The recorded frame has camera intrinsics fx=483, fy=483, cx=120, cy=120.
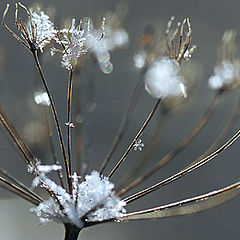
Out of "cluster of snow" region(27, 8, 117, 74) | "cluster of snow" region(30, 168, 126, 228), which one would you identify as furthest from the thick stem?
"cluster of snow" region(27, 8, 117, 74)

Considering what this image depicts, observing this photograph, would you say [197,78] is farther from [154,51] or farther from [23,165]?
[23,165]

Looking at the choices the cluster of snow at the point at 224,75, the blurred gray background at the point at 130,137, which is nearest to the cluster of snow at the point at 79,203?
the cluster of snow at the point at 224,75

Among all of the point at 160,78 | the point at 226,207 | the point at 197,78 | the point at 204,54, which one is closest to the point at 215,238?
the point at 226,207

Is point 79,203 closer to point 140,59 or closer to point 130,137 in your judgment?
point 140,59

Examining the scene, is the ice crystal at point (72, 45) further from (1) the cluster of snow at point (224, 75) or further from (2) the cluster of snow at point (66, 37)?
(1) the cluster of snow at point (224, 75)

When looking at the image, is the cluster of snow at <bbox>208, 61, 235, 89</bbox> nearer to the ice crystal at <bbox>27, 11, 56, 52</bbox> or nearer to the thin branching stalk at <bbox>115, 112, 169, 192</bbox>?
the thin branching stalk at <bbox>115, 112, 169, 192</bbox>
